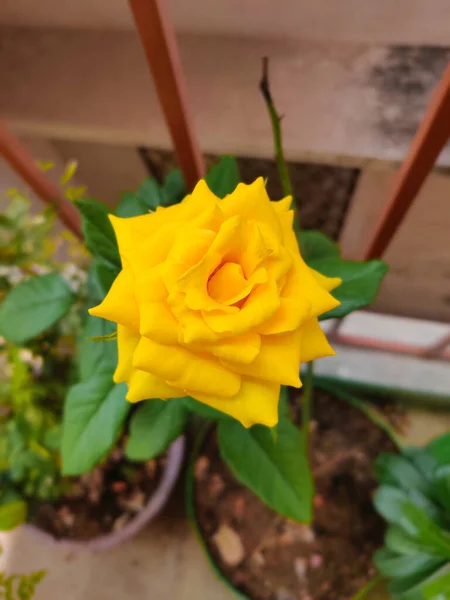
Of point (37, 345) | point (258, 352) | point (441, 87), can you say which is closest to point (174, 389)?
point (258, 352)

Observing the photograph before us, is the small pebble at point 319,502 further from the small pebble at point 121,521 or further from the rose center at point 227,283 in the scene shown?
the rose center at point 227,283

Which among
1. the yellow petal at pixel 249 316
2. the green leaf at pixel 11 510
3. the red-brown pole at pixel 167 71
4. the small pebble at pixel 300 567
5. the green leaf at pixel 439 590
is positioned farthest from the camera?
the small pebble at pixel 300 567

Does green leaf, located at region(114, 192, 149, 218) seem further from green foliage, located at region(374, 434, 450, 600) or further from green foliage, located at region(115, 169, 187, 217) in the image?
green foliage, located at region(374, 434, 450, 600)

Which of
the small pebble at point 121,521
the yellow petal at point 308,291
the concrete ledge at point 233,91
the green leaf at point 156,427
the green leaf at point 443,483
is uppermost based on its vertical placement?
the concrete ledge at point 233,91

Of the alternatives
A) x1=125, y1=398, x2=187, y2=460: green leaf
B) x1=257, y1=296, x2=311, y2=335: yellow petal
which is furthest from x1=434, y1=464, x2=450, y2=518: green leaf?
x1=257, y1=296, x2=311, y2=335: yellow petal

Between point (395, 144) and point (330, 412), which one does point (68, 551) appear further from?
point (395, 144)

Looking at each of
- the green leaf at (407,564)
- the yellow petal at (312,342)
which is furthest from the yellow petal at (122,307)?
the green leaf at (407,564)
